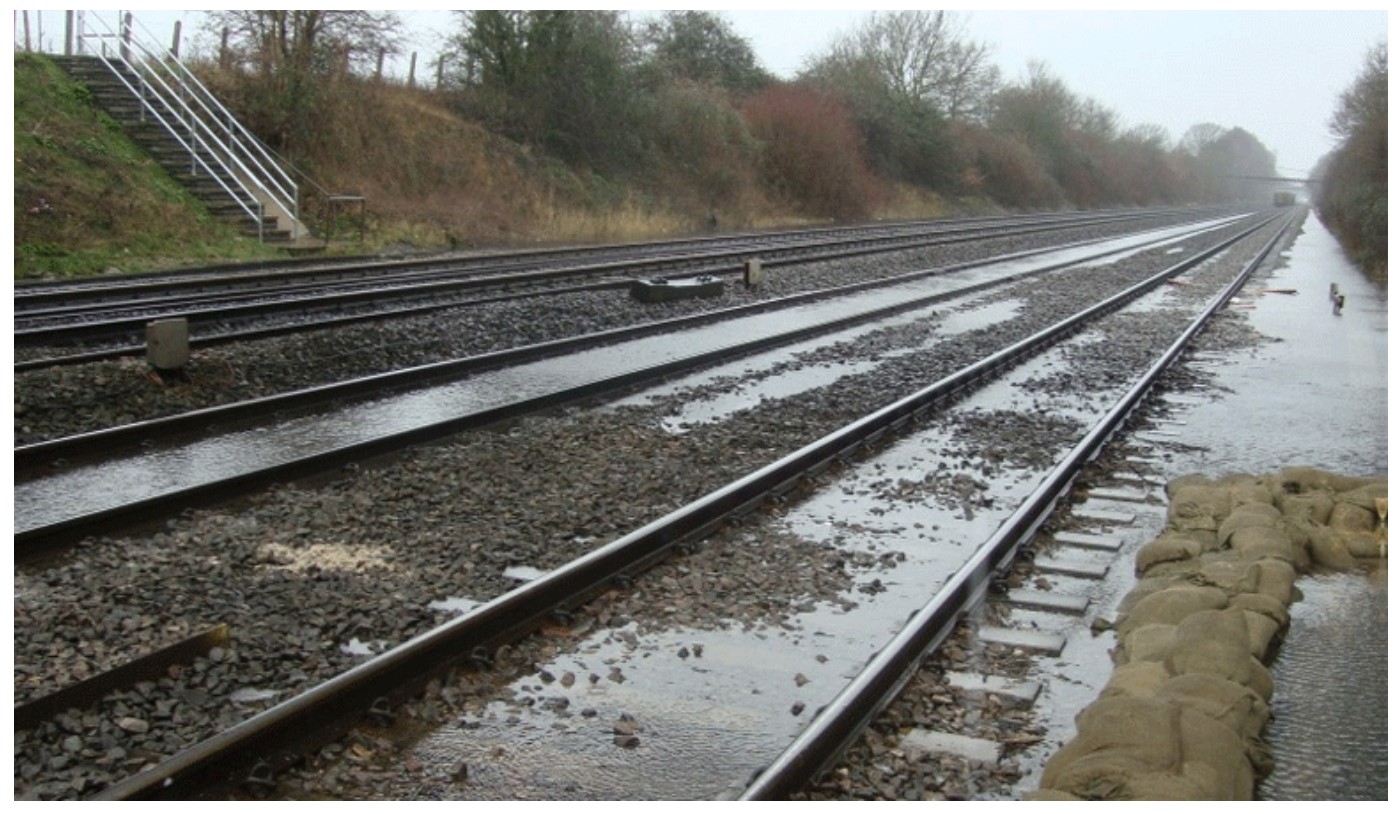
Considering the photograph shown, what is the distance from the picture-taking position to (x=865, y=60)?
72.1 m

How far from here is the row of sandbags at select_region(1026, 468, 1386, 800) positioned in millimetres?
4832

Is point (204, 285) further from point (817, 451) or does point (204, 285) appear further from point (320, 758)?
point (320, 758)

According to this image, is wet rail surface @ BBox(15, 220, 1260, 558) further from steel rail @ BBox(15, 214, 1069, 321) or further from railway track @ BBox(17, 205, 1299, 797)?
steel rail @ BBox(15, 214, 1069, 321)

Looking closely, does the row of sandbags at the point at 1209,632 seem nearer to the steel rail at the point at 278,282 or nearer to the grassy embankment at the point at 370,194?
the steel rail at the point at 278,282

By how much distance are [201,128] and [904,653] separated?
29.1m

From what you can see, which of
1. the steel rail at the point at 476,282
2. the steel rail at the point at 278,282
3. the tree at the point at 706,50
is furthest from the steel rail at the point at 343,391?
the tree at the point at 706,50

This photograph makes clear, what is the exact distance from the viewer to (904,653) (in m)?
6.02

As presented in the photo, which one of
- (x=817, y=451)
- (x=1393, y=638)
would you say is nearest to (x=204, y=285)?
(x=817, y=451)

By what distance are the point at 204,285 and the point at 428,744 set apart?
52.4 ft

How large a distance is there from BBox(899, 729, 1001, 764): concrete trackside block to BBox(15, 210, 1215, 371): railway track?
31.0 feet

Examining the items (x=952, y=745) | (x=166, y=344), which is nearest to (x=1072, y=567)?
(x=952, y=745)

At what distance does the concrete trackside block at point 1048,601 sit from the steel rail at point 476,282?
33.3 feet

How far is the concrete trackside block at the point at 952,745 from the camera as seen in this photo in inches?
207

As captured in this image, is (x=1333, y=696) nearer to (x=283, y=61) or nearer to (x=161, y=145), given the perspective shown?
(x=161, y=145)
